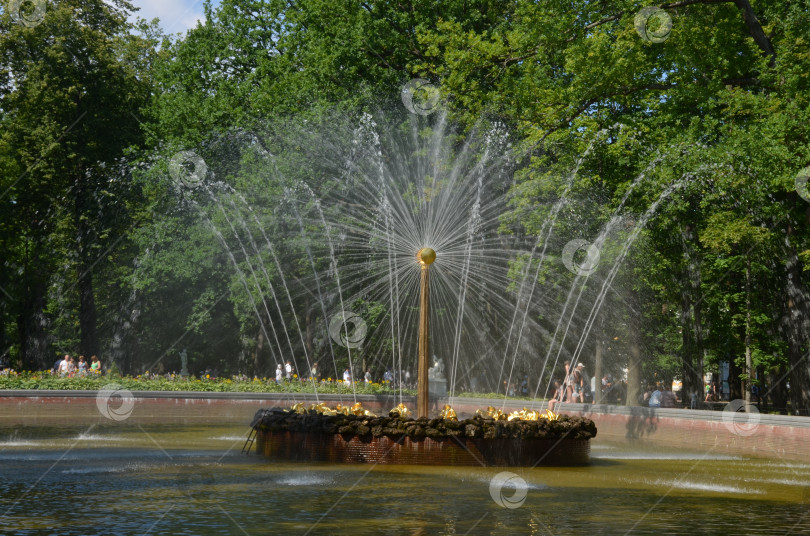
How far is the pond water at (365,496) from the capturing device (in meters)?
9.85

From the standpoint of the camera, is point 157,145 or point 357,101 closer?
point 357,101

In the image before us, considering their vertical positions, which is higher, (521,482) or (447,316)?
(447,316)

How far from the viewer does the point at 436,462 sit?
1616cm

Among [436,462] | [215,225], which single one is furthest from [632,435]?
[215,225]

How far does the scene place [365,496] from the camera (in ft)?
39.6

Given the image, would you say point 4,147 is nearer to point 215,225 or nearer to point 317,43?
point 215,225

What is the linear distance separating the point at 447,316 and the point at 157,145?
16.4 metres
